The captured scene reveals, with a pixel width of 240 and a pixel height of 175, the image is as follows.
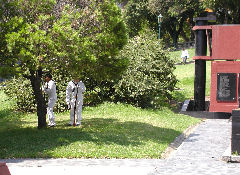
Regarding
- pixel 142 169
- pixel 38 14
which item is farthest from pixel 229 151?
pixel 38 14

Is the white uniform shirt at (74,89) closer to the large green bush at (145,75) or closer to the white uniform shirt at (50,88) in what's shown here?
the white uniform shirt at (50,88)

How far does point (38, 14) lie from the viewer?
594 inches

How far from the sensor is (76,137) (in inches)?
589

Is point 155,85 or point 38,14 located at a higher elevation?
point 38,14

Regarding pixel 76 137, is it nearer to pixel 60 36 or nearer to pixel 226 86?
pixel 60 36

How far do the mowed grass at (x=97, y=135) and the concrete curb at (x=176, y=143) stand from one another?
0.45 ft

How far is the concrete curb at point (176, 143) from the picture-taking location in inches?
533

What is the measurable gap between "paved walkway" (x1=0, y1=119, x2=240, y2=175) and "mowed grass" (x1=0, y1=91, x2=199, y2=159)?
547 millimetres

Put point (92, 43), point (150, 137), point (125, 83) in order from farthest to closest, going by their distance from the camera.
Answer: point (125, 83)
point (150, 137)
point (92, 43)

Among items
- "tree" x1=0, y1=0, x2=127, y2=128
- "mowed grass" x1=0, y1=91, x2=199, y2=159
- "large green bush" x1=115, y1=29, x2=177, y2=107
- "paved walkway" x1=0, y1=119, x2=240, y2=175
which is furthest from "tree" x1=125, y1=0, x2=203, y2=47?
"paved walkway" x1=0, y1=119, x2=240, y2=175

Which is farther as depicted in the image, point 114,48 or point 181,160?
point 114,48

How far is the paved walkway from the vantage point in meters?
11.0

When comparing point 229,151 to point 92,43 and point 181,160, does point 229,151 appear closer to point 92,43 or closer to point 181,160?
point 181,160

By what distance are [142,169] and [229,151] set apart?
9.39 feet
